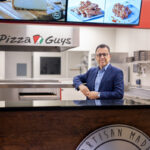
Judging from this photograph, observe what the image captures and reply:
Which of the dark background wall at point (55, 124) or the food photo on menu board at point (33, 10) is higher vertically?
the food photo on menu board at point (33, 10)

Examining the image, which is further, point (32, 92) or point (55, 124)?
point (32, 92)

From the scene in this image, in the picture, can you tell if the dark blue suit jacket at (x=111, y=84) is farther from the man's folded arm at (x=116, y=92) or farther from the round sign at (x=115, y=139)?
the round sign at (x=115, y=139)

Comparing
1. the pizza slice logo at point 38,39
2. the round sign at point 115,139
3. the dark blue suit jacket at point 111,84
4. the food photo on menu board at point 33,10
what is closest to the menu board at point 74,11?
the food photo on menu board at point 33,10

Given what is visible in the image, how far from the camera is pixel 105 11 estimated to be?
340 centimetres

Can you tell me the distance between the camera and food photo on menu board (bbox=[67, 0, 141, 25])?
3314 mm

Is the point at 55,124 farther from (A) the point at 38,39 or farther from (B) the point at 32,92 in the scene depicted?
(B) the point at 32,92

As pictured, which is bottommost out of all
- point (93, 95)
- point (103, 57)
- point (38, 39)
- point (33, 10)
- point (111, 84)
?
point (93, 95)

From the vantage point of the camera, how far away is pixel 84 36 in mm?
7379

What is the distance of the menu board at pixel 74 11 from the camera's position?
124 inches

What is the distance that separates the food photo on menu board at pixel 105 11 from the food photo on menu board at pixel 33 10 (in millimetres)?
148

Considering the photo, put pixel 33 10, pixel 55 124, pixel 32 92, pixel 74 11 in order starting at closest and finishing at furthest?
1. pixel 55 124
2. pixel 33 10
3. pixel 74 11
4. pixel 32 92

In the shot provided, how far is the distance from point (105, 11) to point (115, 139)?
2.05 meters

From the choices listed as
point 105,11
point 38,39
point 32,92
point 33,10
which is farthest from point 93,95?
point 32,92

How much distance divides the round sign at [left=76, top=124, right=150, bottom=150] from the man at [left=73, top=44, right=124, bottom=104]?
119 centimetres
